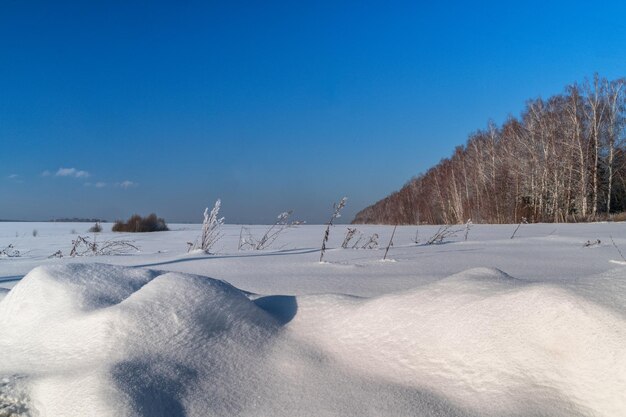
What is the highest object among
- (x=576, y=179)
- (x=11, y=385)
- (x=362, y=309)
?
(x=576, y=179)

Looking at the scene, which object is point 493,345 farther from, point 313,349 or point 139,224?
point 139,224

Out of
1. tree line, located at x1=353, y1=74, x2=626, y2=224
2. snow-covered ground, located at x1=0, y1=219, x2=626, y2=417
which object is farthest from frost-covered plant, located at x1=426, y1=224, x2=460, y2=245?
tree line, located at x1=353, y1=74, x2=626, y2=224

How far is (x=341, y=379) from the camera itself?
103 centimetres

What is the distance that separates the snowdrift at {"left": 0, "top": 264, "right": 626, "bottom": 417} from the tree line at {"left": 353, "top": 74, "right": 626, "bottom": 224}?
1435cm

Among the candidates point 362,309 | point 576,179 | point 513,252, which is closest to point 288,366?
Result: point 362,309

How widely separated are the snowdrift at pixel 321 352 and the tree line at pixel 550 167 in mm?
14349

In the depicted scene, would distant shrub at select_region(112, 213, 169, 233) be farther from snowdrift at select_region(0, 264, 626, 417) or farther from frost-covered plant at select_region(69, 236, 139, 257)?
snowdrift at select_region(0, 264, 626, 417)

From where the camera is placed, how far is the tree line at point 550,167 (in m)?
15.8

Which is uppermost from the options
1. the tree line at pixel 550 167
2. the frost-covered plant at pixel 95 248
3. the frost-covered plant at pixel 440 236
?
the tree line at pixel 550 167

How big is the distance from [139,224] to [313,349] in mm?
13543

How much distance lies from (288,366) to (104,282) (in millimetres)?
764

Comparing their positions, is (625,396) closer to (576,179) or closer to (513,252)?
(513,252)

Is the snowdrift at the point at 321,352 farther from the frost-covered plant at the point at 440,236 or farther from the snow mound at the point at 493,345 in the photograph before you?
the frost-covered plant at the point at 440,236

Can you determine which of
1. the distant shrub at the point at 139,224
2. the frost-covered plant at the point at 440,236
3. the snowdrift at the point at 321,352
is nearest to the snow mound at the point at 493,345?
the snowdrift at the point at 321,352
